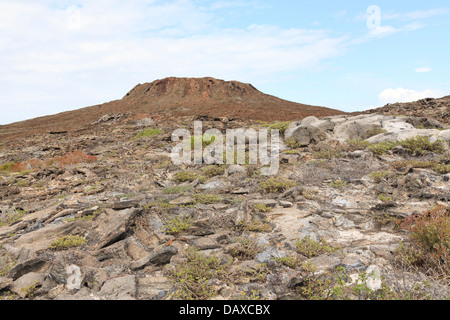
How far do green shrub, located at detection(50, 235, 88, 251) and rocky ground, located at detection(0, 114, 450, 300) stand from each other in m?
0.02

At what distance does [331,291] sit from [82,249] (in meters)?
3.45

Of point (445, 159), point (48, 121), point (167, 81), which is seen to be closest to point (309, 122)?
point (445, 159)

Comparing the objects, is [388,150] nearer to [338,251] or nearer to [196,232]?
[338,251]

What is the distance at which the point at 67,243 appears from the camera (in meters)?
4.34

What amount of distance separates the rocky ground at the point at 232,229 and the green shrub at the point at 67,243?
0.02 metres

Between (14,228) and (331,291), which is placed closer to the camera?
(331,291)

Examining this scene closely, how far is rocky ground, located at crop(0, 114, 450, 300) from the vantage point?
3297 millimetres

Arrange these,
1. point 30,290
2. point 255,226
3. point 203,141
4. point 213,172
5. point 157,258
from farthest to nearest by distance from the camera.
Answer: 1. point 203,141
2. point 213,172
3. point 255,226
4. point 157,258
5. point 30,290

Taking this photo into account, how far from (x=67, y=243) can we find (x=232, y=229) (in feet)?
8.30

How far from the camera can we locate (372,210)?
533 cm

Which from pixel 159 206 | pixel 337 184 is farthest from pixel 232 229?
pixel 337 184

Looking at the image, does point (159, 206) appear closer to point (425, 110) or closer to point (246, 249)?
point (246, 249)

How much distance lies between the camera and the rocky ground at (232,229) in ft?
10.8

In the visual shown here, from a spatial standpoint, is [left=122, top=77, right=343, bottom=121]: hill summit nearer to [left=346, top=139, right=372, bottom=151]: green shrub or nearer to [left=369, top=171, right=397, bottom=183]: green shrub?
[left=346, top=139, right=372, bottom=151]: green shrub
